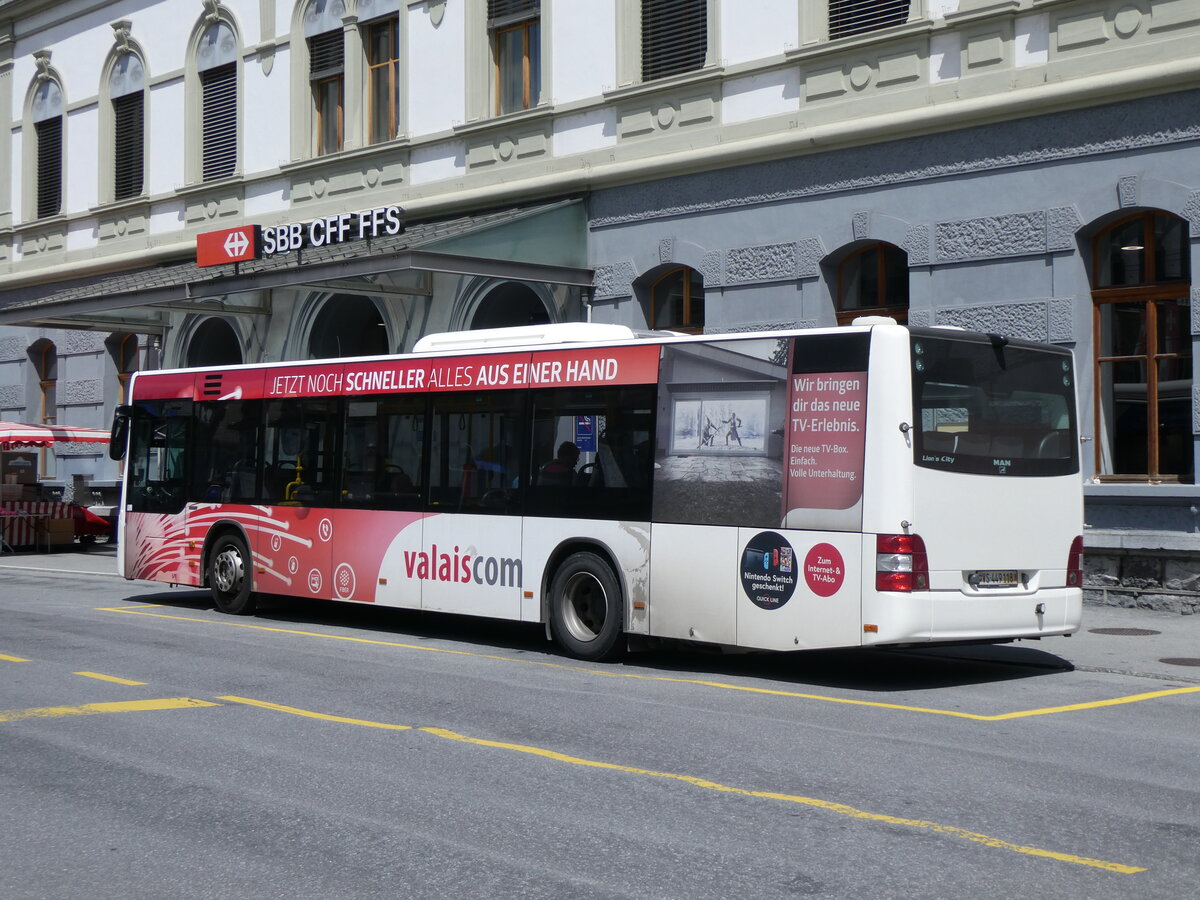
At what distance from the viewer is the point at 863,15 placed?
59.2ft

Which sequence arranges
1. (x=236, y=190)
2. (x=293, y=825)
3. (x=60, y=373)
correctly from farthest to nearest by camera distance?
(x=60, y=373)
(x=236, y=190)
(x=293, y=825)

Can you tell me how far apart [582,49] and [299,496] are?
30.0 ft

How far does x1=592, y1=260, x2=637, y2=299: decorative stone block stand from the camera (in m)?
20.9

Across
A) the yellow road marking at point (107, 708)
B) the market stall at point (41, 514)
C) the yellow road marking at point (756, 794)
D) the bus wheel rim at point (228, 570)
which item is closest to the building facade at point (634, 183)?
the market stall at point (41, 514)

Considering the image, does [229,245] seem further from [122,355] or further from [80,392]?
[80,392]

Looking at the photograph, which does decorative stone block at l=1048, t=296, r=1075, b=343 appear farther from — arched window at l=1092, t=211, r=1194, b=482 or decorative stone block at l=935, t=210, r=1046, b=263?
decorative stone block at l=935, t=210, r=1046, b=263

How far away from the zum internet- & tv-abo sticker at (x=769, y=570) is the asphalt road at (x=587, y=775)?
69cm

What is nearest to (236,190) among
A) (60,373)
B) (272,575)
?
(60,373)

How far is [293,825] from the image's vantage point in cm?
640

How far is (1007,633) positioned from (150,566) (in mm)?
10594

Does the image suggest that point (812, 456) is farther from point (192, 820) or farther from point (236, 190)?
point (236, 190)

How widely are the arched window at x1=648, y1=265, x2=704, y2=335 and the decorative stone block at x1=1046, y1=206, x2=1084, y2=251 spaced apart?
5272mm

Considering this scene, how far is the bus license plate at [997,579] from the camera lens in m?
10.8

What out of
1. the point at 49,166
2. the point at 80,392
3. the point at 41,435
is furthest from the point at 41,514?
the point at 49,166
